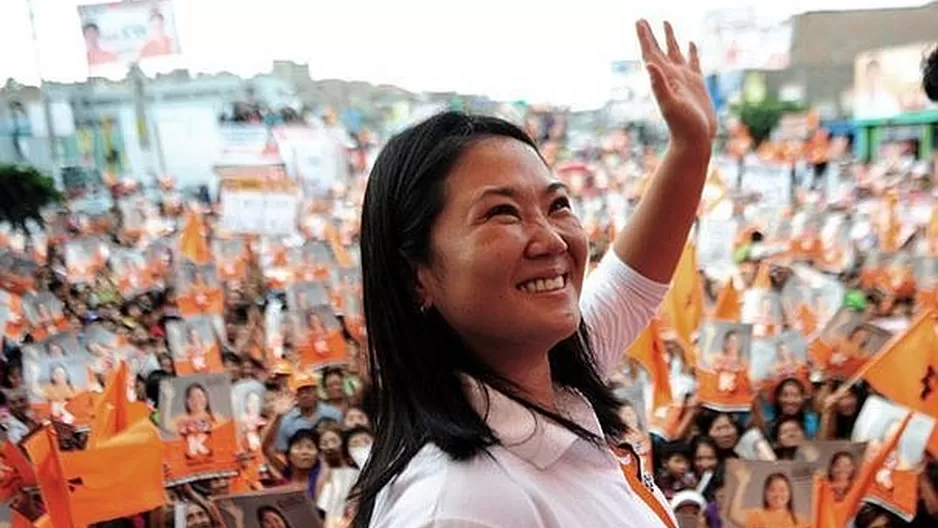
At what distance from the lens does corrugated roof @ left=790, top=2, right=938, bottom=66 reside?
12.9 m

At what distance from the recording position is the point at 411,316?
0.65 meters

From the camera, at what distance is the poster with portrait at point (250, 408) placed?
231 cm

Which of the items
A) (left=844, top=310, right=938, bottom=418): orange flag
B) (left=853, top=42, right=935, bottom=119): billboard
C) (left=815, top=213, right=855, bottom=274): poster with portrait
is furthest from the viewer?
(left=853, top=42, right=935, bottom=119): billboard

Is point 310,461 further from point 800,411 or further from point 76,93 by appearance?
point 76,93

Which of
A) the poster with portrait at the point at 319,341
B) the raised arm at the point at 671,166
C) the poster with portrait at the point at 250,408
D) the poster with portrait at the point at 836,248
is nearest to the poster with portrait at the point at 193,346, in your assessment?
the poster with portrait at the point at 250,408

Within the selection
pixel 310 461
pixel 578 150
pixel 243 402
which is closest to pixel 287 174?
pixel 243 402

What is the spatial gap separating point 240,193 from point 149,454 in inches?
103

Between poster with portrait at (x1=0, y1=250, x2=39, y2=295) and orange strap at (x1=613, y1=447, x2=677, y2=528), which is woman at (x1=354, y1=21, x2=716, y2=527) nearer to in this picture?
orange strap at (x1=613, y1=447, x2=677, y2=528)

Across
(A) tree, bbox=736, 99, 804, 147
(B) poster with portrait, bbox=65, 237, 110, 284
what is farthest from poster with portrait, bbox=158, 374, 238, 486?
(A) tree, bbox=736, 99, 804, 147

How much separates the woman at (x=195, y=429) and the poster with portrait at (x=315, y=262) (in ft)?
5.89

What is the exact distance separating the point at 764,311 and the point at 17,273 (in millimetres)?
2982

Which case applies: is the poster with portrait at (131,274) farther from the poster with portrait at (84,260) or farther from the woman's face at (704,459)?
the woman's face at (704,459)

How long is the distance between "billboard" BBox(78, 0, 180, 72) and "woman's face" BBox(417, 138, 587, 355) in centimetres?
494

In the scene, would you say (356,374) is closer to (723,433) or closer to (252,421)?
(252,421)
